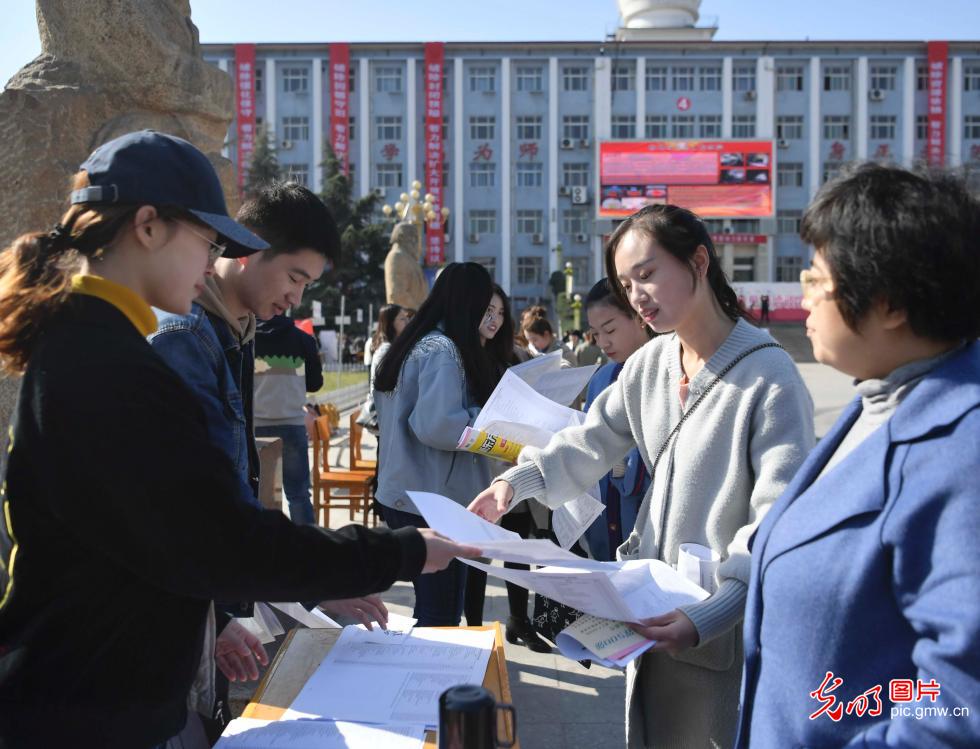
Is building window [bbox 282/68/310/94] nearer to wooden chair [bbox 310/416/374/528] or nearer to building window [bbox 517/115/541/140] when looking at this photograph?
building window [bbox 517/115/541/140]

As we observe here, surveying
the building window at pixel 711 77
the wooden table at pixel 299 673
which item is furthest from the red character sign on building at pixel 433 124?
the wooden table at pixel 299 673

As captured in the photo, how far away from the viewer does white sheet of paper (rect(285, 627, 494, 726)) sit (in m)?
1.50

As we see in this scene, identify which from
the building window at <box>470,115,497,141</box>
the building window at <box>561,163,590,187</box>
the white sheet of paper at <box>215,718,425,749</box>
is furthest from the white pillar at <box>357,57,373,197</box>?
the white sheet of paper at <box>215,718,425,749</box>

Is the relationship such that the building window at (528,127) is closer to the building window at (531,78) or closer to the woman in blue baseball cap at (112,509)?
the building window at (531,78)

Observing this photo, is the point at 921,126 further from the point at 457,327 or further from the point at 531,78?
the point at 457,327

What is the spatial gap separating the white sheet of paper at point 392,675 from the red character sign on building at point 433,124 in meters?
40.5

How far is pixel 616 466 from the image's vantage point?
3.20 meters

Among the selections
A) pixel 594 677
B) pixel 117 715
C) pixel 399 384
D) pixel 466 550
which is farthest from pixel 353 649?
pixel 594 677

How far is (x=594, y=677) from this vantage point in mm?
3818

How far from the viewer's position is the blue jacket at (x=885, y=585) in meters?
1.02

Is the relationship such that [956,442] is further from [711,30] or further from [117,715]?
[711,30]

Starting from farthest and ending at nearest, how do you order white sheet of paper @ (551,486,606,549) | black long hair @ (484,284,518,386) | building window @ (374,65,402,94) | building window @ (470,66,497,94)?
building window @ (470,66,497,94), building window @ (374,65,402,94), black long hair @ (484,284,518,386), white sheet of paper @ (551,486,606,549)

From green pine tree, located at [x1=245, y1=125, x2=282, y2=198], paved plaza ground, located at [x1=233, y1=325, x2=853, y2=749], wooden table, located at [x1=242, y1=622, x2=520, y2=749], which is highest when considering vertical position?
green pine tree, located at [x1=245, y1=125, x2=282, y2=198]

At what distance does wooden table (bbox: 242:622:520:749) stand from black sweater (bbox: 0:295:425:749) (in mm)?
315
